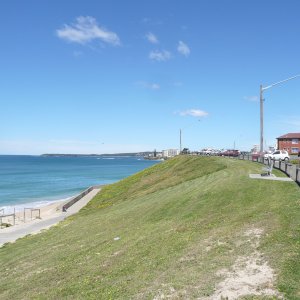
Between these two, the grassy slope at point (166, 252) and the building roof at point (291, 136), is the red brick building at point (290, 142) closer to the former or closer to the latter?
the building roof at point (291, 136)

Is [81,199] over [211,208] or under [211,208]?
under

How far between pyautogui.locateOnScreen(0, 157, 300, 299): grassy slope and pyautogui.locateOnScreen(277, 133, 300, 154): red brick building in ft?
308

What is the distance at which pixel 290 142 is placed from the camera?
110 metres

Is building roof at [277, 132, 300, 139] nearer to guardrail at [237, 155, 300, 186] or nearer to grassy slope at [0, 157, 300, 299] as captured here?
guardrail at [237, 155, 300, 186]

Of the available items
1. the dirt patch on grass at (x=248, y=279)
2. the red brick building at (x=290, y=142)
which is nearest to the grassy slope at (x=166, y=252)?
the dirt patch on grass at (x=248, y=279)

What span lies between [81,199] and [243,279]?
135ft

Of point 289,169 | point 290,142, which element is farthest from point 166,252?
point 290,142

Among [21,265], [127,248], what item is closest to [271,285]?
[127,248]

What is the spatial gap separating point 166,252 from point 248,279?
3.29 metres

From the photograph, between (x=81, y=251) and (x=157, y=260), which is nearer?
(x=157, y=260)

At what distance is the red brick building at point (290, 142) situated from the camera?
356ft

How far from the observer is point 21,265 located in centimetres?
1499

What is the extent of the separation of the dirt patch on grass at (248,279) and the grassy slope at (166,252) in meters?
0.18

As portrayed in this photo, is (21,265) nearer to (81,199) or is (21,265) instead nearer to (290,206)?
(290,206)
